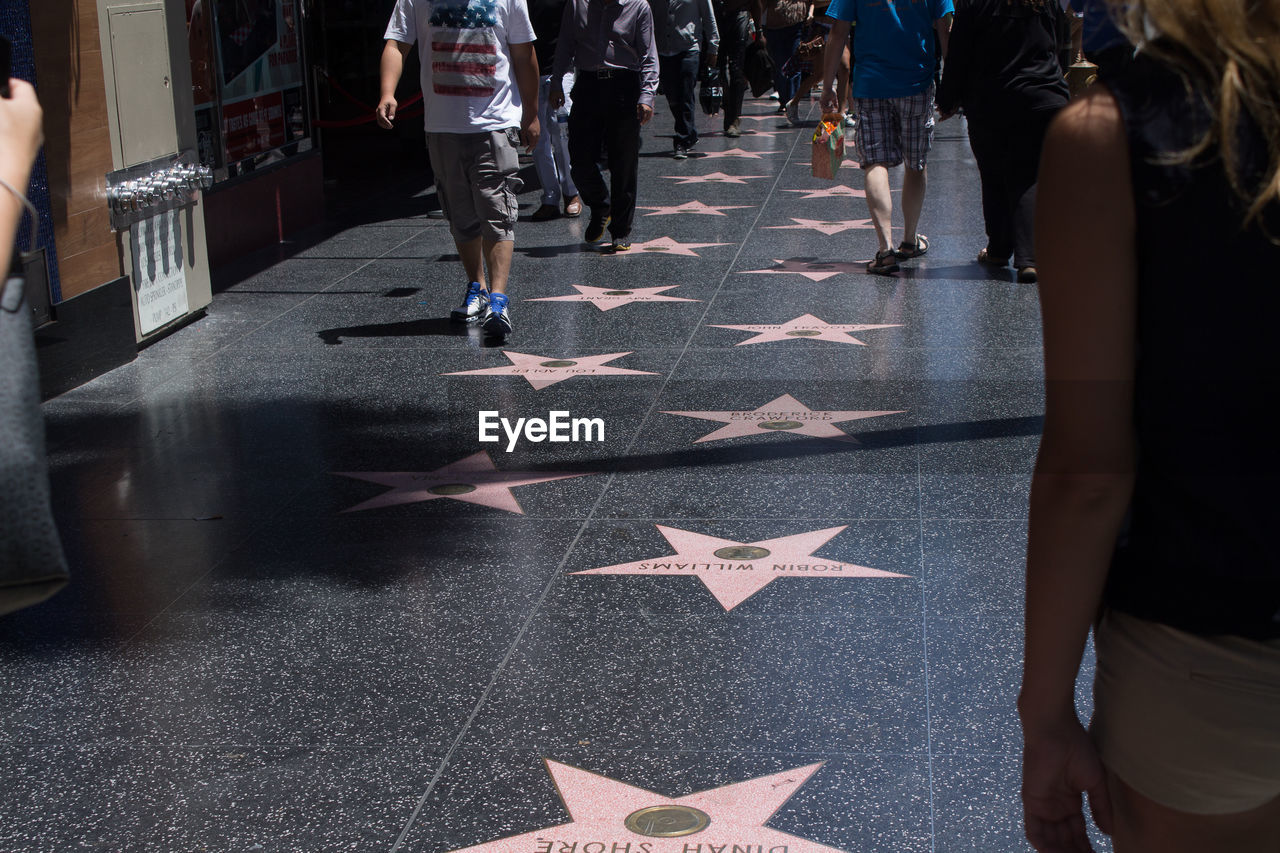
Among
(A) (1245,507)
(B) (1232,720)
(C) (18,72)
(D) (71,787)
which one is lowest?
(D) (71,787)

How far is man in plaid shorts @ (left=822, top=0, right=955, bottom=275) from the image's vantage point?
8305 mm

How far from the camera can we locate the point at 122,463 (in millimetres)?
5492


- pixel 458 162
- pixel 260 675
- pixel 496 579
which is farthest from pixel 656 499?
pixel 458 162

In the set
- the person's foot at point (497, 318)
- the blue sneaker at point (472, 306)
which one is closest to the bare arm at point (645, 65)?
the blue sneaker at point (472, 306)

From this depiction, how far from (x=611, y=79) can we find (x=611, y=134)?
0.36 metres

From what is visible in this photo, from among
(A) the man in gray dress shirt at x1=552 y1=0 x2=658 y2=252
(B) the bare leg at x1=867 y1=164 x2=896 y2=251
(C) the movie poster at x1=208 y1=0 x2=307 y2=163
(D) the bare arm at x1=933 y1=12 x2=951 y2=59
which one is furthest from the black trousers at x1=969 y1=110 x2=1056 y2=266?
(C) the movie poster at x1=208 y1=0 x2=307 y2=163

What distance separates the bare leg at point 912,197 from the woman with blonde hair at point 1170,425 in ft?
24.0

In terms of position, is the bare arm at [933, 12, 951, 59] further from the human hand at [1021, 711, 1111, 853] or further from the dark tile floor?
the human hand at [1021, 711, 1111, 853]

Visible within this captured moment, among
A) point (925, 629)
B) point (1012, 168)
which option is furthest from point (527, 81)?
point (925, 629)

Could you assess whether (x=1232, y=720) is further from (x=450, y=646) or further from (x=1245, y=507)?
(x=450, y=646)

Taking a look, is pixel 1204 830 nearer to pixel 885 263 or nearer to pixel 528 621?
pixel 528 621

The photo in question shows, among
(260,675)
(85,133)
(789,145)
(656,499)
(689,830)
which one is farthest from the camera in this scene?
(789,145)

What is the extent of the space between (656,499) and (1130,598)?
11.4ft

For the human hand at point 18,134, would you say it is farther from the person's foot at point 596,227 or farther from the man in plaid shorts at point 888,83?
the person's foot at point 596,227
